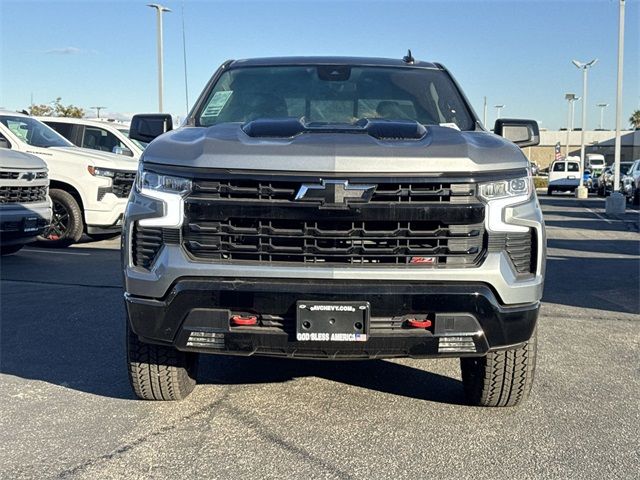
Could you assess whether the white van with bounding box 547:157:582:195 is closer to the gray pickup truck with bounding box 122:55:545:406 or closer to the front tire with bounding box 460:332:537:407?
the front tire with bounding box 460:332:537:407

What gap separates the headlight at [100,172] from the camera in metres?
11.7

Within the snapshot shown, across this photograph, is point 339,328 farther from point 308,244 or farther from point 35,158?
point 35,158

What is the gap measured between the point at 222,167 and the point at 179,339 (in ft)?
2.87

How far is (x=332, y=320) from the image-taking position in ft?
12.0

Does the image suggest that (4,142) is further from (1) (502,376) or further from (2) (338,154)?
(1) (502,376)

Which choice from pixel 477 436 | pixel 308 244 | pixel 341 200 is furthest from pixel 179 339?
pixel 477 436

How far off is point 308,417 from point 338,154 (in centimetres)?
152

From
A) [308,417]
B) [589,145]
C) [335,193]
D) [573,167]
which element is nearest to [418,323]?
[335,193]

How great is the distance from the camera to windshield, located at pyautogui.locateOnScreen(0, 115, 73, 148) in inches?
460

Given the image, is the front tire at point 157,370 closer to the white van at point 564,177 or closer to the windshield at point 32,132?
the windshield at point 32,132

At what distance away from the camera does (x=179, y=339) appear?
3.82 m

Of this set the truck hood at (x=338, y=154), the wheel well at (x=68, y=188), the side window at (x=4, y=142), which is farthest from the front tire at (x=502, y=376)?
the wheel well at (x=68, y=188)

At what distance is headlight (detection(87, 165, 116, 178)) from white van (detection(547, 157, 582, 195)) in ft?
101

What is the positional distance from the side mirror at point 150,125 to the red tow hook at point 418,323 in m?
2.35
